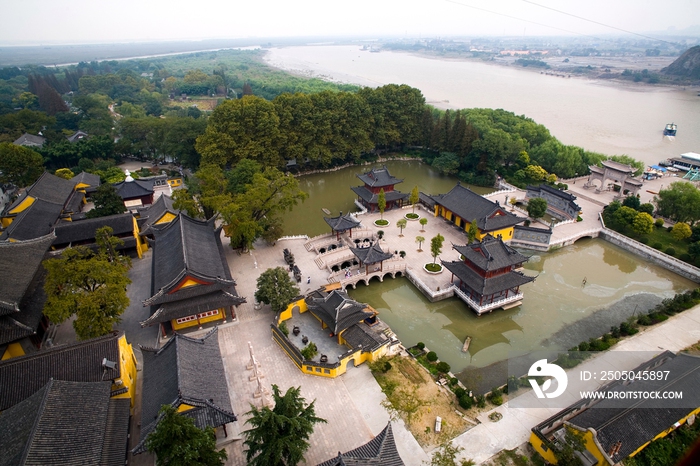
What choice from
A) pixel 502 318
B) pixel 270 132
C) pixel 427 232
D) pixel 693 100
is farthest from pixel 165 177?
pixel 693 100

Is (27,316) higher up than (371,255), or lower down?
higher up

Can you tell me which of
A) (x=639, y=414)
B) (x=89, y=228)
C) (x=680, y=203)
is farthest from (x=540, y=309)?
(x=89, y=228)

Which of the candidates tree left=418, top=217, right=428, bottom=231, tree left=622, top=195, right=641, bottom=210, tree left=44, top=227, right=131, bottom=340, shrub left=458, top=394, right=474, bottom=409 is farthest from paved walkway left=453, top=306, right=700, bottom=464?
tree left=44, top=227, right=131, bottom=340

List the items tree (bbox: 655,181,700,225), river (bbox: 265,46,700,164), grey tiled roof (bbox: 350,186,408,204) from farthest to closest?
river (bbox: 265,46,700,164) → grey tiled roof (bbox: 350,186,408,204) → tree (bbox: 655,181,700,225)

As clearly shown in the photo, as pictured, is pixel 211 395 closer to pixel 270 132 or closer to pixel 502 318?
pixel 502 318

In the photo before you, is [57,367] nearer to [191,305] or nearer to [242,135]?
[191,305]

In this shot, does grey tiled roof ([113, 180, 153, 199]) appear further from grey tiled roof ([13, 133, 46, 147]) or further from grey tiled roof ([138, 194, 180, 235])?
grey tiled roof ([13, 133, 46, 147])
